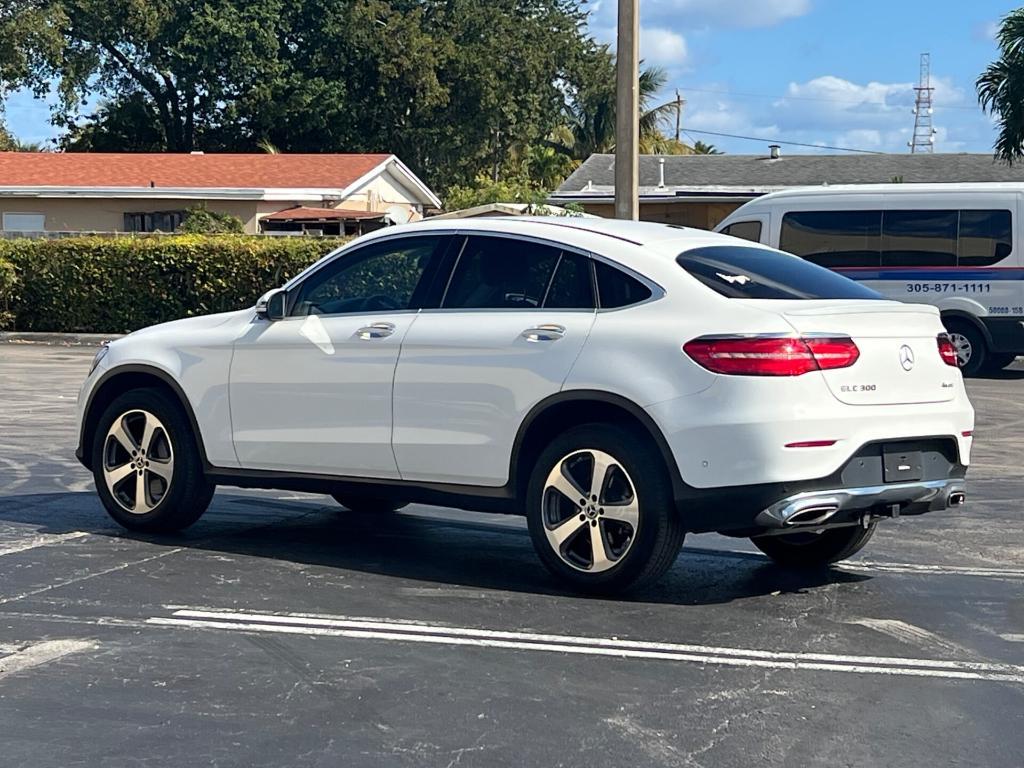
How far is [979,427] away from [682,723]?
9.93 m

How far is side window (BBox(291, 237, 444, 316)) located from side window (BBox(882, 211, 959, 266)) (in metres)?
13.5

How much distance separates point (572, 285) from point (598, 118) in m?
57.7

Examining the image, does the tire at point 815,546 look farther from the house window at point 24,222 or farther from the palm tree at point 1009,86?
the house window at point 24,222

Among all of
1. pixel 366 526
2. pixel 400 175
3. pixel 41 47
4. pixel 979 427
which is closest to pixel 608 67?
pixel 400 175

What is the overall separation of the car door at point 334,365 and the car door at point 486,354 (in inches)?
5.9

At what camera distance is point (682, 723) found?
475 cm

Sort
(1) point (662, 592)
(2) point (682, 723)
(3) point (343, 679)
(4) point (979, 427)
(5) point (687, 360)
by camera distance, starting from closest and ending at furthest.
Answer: (2) point (682, 723) → (3) point (343, 679) → (5) point (687, 360) → (1) point (662, 592) → (4) point (979, 427)

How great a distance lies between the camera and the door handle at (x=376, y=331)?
707 centimetres

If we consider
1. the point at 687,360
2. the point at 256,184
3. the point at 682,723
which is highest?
the point at 256,184

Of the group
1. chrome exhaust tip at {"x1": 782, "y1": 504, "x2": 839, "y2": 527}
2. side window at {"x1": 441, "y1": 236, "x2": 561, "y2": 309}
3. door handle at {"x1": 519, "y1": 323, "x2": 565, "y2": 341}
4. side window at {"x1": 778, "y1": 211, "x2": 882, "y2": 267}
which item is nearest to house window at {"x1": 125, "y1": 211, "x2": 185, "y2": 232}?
side window at {"x1": 778, "y1": 211, "x2": 882, "y2": 267}

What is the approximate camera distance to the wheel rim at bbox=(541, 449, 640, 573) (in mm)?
6320

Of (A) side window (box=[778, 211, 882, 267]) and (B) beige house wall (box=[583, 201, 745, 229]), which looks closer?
(A) side window (box=[778, 211, 882, 267])

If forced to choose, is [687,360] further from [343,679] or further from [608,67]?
[608,67]

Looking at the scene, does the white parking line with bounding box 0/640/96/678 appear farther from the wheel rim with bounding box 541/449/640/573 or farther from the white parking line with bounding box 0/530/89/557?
the wheel rim with bounding box 541/449/640/573
